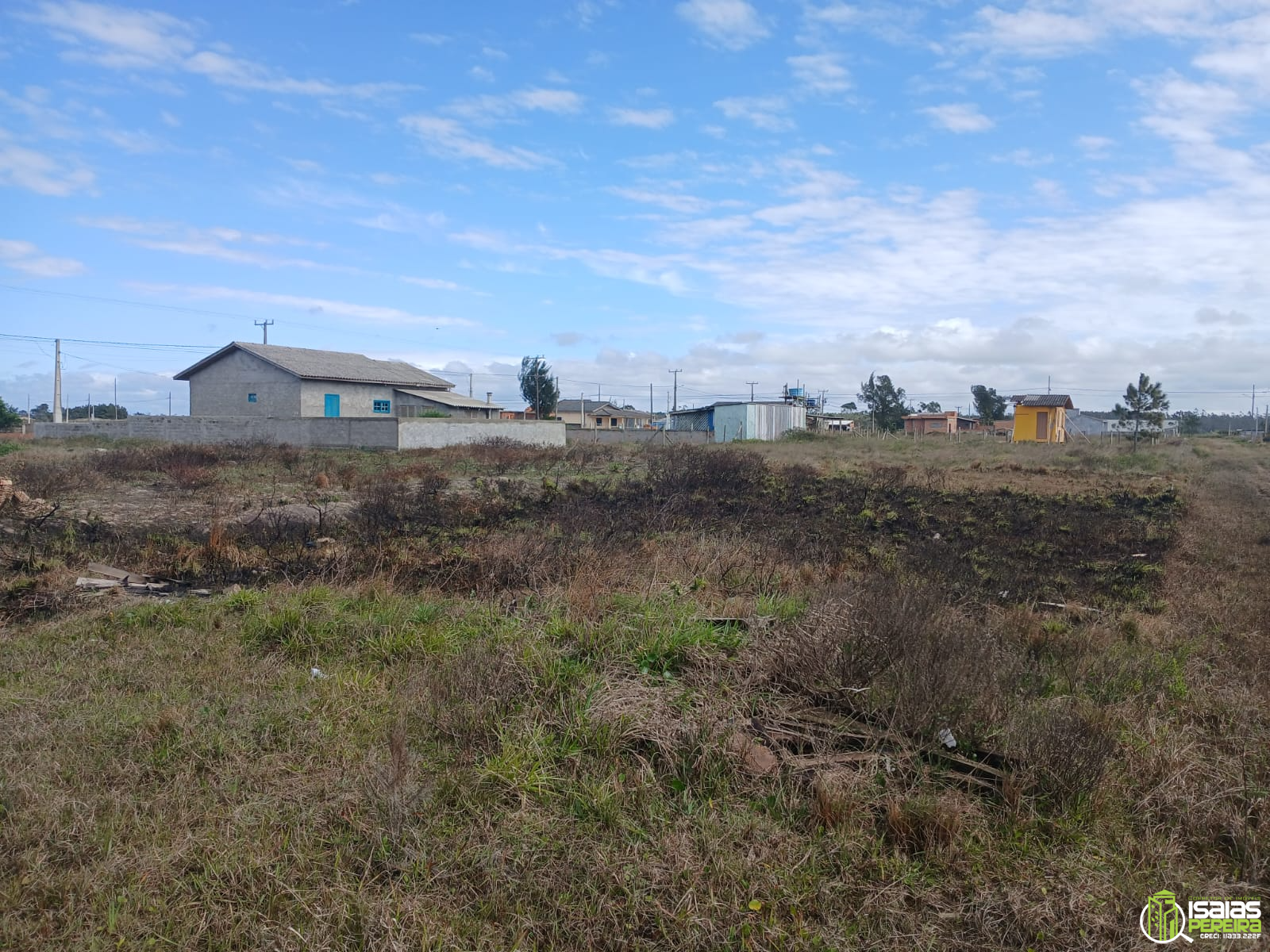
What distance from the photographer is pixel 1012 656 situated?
517 centimetres

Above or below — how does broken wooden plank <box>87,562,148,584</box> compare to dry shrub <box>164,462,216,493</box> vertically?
below

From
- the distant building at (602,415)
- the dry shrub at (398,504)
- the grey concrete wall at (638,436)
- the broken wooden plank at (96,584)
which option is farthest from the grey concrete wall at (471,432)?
the distant building at (602,415)

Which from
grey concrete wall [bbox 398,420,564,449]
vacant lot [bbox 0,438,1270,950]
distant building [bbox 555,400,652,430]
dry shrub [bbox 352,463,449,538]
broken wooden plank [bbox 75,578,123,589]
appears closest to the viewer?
vacant lot [bbox 0,438,1270,950]

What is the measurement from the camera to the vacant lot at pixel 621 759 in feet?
10.4

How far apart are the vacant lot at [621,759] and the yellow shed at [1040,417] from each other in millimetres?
45014

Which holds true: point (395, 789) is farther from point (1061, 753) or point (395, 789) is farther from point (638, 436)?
point (638, 436)

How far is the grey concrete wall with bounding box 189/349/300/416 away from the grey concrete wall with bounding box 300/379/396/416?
1.58ft

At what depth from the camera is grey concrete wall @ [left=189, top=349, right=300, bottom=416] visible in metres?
38.1

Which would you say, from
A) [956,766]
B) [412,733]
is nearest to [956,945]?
[956,766]

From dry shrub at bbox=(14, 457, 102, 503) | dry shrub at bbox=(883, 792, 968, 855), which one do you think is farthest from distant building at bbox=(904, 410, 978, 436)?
dry shrub at bbox=(883, 792, 968, 855)

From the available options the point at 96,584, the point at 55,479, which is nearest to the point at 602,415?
the point at 55,479

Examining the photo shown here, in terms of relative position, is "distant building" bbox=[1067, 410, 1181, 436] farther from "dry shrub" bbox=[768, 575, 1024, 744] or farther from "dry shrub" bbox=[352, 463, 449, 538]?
"dry shrub" bbox=[768, 575, 1024, 744]

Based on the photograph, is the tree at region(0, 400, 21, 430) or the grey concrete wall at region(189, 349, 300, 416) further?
the tree at region(0, 400, 21, 430)

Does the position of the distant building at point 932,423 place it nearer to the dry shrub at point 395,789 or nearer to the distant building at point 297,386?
the distant building at point 297,386
